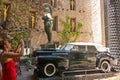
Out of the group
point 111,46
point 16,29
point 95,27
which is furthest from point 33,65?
point 95,27

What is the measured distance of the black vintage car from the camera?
857 centimetres

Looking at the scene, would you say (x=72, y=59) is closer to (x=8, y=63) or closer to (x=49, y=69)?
(x=49, y=69)

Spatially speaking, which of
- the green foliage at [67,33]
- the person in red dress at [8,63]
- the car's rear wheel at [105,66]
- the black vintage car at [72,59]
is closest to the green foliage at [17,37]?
the green foliage at [67,33]

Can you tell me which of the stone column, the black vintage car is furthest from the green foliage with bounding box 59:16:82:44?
the stone column

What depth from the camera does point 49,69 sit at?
8.57 m

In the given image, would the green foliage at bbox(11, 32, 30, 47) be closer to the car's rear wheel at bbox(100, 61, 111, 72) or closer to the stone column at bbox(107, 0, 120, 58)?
the car's rear wheel at bbox(100, 61, 111, 72)

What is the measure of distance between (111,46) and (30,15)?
55.9 feet

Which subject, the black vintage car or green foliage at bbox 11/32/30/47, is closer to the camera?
the black vintage car

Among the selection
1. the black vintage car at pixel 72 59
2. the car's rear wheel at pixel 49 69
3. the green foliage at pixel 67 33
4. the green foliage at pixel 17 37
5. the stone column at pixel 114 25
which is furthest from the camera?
the green foliage at pixel 67 33

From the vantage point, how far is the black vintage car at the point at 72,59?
28.1 ft

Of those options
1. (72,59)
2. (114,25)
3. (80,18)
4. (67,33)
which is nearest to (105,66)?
(72,59)

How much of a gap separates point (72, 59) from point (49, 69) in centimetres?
92

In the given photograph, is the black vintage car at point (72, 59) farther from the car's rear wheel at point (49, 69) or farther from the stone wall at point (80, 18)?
the stone wall at point (80, 18)

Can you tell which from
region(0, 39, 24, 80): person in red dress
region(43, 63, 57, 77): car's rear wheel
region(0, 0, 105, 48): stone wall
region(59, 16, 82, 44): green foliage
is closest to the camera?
region(0, 39, 24, 80): person in red dress
